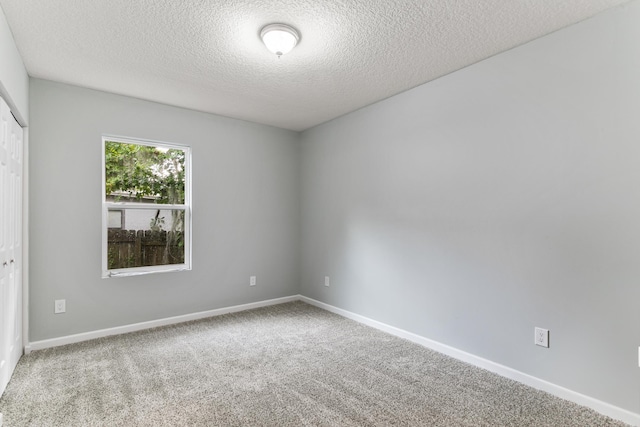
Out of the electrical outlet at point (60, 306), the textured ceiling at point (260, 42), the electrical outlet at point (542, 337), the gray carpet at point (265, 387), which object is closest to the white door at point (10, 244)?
the gray carpet at point (265, 387)

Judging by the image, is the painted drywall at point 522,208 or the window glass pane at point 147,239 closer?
the painted drywall at point 522,208

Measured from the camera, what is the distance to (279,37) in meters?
2.23

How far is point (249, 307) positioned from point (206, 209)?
135cm

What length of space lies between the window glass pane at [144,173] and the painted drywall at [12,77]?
29.7 inches

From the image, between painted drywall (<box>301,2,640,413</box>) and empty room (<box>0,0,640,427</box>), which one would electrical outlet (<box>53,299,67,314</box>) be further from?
painted drywall (<box>301,2,640,413</box>)

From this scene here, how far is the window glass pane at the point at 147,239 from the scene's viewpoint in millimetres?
3502

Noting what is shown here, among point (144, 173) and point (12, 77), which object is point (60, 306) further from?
point (12, 77)

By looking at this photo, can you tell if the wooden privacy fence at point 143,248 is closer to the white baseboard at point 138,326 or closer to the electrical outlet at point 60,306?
the electrical outlet at point 60,306

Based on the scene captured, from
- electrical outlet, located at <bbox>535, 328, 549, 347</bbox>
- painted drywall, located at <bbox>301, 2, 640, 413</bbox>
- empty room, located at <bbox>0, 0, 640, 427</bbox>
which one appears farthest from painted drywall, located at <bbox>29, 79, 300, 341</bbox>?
electrical outlet, located at <bbox>535, 328, 549, 347</bbox>

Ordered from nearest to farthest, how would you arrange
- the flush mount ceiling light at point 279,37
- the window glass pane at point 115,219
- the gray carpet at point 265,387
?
the gray carpet at point 265,387 < the flush mount ceiling light at point 279,37 < the window glass pane at point 115,219

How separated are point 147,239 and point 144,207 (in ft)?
1.16

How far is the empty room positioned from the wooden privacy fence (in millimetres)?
23

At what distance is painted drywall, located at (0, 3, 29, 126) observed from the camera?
2.07 meters

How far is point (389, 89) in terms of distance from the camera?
10.7 feet
